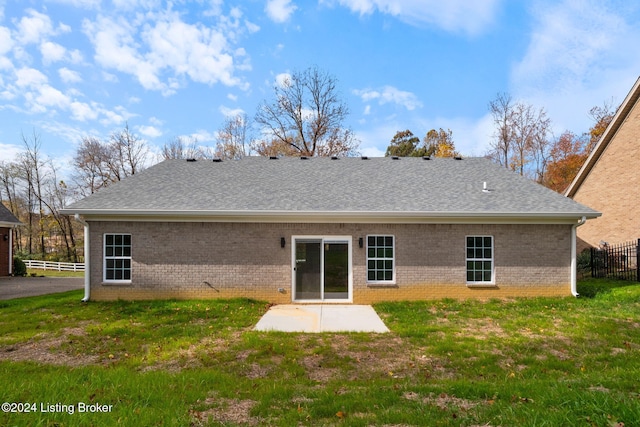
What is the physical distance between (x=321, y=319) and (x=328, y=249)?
2.63 meters

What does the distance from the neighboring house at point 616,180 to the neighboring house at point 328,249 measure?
7.74 metres

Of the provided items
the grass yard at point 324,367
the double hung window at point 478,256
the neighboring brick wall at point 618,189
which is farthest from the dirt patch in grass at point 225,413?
the neighboring brick wall at point 618,189

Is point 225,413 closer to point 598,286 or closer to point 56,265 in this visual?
point 598,286

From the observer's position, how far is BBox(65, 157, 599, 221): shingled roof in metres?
10.8

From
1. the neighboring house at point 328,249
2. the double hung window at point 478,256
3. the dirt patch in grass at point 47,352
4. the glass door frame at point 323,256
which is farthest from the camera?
the double hung window at point 478,256

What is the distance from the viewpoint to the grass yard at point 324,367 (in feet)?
12.5

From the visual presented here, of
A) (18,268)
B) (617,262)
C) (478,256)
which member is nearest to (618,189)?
(617,262)

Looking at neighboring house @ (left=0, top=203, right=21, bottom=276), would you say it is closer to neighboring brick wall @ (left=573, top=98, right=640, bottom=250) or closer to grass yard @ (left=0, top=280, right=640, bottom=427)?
grass yard @ (left=0, top=280, right=640, bottom=427)

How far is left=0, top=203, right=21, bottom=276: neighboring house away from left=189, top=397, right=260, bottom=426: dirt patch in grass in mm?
22959

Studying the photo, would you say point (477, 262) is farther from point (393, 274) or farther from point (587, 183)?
point (587, 183)

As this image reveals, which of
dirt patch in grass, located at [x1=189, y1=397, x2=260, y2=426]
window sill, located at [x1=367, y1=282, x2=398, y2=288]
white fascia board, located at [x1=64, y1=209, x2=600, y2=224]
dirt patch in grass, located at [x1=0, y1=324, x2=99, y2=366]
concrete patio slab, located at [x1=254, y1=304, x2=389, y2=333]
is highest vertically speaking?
white fascia board, located at [x1=64, y1=209, x2=600, y2=224]

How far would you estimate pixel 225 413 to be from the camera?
400 cm

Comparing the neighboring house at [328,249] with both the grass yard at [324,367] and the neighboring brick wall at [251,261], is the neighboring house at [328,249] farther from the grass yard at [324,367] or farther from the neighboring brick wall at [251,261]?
the grass yard at [324,367]

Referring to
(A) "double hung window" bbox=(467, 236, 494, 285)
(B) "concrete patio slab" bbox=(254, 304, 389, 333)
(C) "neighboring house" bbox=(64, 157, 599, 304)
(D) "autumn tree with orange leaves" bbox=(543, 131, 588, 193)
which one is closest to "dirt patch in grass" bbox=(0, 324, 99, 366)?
(B) "concrete patio slab" bbox=(254, 304, 389, 333)
